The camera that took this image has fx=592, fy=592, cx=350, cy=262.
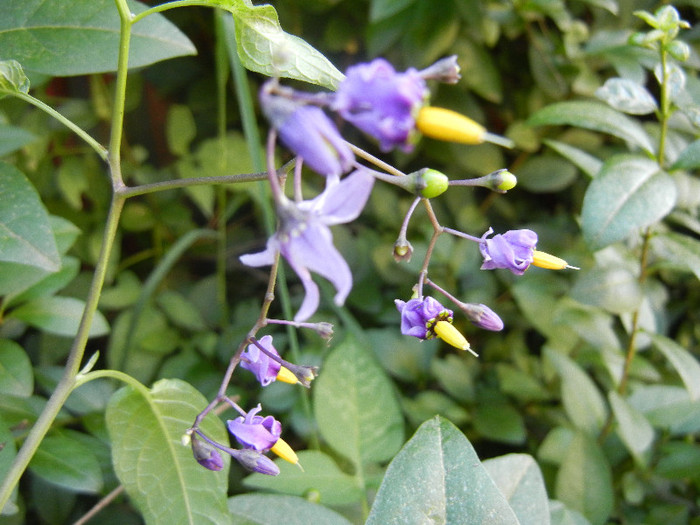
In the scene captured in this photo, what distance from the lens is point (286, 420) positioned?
1.14m

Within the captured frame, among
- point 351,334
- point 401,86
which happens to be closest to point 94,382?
point 351,334

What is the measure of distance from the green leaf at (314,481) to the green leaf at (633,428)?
427mm

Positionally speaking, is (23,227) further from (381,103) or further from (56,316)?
(381,103)

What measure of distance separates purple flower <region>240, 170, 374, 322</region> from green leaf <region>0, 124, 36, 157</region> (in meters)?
0.55

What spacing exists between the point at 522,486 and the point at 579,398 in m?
0.38

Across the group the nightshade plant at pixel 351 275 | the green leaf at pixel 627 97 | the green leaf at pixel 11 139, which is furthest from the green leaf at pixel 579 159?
the green leaf at pixel 11 139

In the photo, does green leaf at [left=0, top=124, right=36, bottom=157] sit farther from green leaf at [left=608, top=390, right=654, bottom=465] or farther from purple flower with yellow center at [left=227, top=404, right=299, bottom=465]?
green leaf at [left=608, top=390, right=654, bottom=465]

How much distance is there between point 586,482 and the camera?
3.01ft

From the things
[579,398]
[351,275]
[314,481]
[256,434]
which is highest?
[256,434]

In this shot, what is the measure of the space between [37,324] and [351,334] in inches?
19.0

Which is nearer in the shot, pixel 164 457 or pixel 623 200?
pixel 164 457

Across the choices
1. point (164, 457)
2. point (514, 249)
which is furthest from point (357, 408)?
point (514, 249)

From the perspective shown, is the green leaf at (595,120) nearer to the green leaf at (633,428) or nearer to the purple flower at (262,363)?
the green leaf at (633,428)

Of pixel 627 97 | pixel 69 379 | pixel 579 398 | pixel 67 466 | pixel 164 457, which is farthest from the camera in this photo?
pixel 579 398
